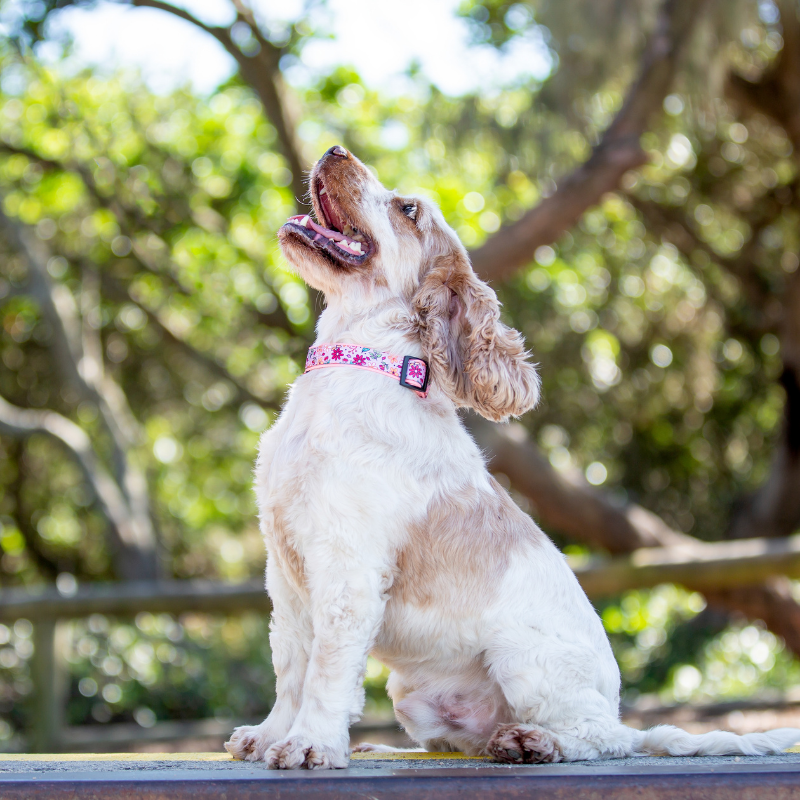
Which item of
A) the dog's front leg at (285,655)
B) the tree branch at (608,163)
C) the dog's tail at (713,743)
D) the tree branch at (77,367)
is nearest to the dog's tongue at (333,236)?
the dog's front leg at (285,655)

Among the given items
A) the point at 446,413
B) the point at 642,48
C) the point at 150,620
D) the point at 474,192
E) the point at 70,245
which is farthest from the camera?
the point at 474,192

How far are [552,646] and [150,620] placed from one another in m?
6.10

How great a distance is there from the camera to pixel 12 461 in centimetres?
1016

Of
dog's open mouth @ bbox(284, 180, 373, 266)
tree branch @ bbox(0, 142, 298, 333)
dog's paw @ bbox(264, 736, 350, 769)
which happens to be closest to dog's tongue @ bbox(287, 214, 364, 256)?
dog's open mouth @ bbox(284, 180, 373, 266)

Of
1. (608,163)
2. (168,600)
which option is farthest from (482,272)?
(168,600)

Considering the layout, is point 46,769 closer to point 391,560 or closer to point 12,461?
point 391,560

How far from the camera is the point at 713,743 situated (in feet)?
7.77

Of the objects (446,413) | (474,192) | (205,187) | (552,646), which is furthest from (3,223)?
(552,646)

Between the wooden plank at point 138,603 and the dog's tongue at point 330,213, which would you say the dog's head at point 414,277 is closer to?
the dog's tongue at point 330,213

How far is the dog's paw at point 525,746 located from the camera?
221 cm

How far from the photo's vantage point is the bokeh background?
23.2ft

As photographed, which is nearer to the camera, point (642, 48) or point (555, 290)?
point (642, 48)

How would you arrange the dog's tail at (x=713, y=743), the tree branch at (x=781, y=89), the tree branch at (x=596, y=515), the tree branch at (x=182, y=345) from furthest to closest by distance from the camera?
the tree branch at (x=182, y=345), the tree branch at (x=781, y=89), the tree branch at (x=596, y=515), the dog's tail at (x=713, y=743)

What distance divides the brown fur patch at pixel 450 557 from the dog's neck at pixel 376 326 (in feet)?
1.57
